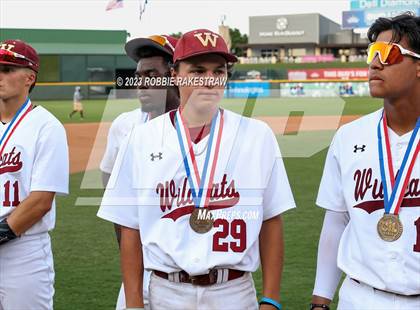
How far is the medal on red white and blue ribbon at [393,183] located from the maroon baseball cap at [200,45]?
89cm

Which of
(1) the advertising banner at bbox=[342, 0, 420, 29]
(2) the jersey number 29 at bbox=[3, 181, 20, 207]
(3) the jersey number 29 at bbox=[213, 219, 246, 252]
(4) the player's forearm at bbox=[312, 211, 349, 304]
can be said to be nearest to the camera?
(3) the jersey number 29 at bbox=[213, 219, 246, 252]

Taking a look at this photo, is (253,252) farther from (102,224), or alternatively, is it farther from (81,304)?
(102,224)

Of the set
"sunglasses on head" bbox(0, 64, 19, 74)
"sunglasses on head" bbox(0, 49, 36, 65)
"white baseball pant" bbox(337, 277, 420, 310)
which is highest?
"sunglasses on head" bbox(0, 49, 36, 65)

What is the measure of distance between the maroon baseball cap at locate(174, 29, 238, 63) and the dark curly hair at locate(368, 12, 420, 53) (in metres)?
0.76

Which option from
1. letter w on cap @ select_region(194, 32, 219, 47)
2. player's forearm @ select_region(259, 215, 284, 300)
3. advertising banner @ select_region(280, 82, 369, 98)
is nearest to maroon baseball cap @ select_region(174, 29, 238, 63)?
letter w on cap @ select_region(194, 32, 219, 47)

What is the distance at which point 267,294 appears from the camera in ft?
10.1

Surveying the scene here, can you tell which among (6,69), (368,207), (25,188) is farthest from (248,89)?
(368,207)

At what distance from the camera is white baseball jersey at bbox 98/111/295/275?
302cm

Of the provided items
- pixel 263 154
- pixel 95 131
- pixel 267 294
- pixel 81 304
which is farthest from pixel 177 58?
pixel 95 131

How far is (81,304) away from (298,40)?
86899mm

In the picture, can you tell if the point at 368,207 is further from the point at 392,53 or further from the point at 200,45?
the point at 200,45

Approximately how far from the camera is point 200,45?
3.09m

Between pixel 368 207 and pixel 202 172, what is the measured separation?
0.80 metres

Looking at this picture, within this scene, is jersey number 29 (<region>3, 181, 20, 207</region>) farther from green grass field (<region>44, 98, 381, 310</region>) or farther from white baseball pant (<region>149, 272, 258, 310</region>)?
→ green grass field (<region>44, 98, 381, 310</region>)
